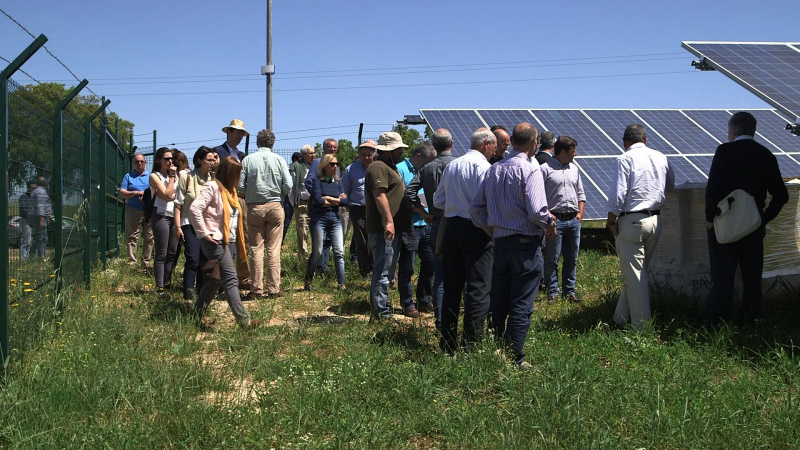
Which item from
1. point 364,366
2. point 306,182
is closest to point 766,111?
point 306,182

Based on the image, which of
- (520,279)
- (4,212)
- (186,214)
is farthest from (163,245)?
(520,279)

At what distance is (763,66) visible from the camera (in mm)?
8891

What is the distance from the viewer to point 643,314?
20.8 ft

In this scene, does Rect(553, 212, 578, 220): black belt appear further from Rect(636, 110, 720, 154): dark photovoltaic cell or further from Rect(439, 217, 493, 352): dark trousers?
Rect(636, 110, 720, 154): dark photovoltaic cell

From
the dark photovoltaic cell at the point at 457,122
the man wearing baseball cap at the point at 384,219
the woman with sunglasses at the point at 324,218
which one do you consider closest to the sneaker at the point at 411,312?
the man wearing baseball cap at the point at 384,219

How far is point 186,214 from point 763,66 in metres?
6.81

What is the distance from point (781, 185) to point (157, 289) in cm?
645

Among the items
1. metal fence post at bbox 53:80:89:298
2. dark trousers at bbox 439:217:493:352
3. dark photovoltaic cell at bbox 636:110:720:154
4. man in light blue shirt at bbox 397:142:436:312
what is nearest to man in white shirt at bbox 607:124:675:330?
dark trousers at bbox 439:217:493:352

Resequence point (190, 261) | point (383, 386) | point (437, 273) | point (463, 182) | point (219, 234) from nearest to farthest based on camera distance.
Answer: point (383, 386) < point (463, 182) < point (219, 234) < point (437, 273) < point (190, 261)

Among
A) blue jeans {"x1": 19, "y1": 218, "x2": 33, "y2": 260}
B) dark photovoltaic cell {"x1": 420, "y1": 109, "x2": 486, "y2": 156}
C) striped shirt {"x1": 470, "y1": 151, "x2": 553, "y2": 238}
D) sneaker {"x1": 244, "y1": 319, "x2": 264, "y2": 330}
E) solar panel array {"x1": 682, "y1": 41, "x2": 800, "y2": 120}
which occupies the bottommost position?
sneaker {"x1": 244, "y1": 319, "x2": 264, "y2": 330}

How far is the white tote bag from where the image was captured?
5852 millimetres

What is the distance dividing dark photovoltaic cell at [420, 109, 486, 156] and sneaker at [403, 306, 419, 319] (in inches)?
219

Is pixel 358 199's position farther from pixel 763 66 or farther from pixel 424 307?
pixel 763 66

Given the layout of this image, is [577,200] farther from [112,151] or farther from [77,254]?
[112,151]
